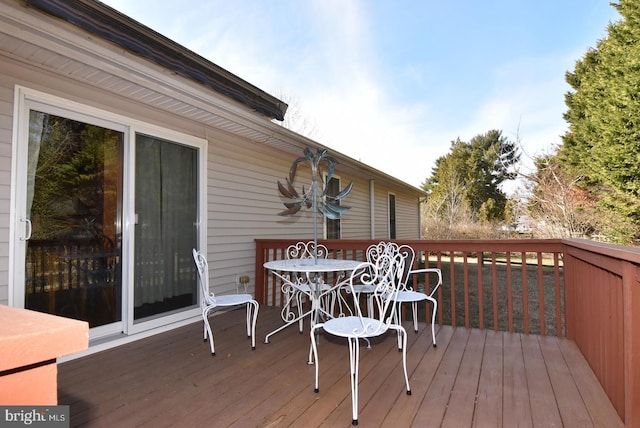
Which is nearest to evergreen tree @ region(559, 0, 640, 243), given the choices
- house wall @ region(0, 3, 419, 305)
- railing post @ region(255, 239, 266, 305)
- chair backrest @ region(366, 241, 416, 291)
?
house wall @ region(0, 3, 419, 305)

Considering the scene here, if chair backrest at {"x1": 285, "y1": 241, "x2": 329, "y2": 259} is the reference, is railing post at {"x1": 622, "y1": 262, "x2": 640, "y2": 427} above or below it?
below

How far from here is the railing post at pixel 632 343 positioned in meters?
1.68

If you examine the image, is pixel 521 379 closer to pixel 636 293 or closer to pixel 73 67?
pixel 636 293

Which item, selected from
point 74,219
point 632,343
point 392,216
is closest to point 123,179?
point 74,219

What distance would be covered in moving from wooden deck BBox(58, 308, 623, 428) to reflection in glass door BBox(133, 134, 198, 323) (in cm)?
49

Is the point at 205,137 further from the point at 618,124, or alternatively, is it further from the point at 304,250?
the point at 618,124

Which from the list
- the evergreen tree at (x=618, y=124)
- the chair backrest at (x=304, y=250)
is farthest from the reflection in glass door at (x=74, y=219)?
the evergreen tree at (x=618, y=124)

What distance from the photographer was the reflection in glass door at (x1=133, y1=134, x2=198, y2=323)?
3.38 metres

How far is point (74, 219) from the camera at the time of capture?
2896 mm

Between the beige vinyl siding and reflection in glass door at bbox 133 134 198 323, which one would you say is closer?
reflection in glass door at bbox 133 134 198 323

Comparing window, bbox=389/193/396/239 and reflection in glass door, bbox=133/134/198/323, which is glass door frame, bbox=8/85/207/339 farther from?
window, bbox=389/193/396/239

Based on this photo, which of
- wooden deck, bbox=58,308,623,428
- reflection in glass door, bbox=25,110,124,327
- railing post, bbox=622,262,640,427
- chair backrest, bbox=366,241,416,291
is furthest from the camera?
chair backrest, bbox=366,241,416,291

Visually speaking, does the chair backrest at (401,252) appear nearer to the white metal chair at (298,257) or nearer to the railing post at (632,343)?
the white metal chair at (298,257)

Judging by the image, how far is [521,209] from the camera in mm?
12461
